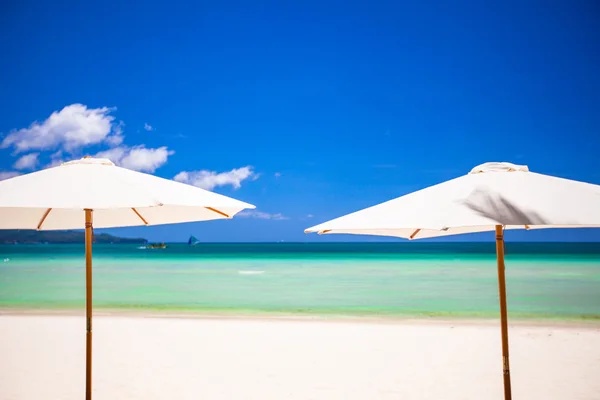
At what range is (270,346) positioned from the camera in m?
8.62

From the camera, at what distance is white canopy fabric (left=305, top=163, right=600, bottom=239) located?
8.05 feet

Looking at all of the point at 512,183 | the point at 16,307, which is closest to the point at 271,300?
the point at 16,307

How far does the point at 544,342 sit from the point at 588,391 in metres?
3.65

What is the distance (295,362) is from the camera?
745 centimetres

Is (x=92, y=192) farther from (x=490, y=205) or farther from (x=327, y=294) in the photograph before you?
(x=327, y=294)

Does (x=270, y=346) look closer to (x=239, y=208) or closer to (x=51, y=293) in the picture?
(x=239, y=208)

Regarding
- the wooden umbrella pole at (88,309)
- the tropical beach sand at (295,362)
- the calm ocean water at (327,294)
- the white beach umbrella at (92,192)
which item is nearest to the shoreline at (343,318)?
the calm ocean water at (327,294)

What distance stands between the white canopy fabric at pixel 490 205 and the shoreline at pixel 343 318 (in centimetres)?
1019

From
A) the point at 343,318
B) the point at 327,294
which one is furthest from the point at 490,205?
the point at 327,294

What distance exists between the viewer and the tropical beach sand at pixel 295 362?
19.7 ft

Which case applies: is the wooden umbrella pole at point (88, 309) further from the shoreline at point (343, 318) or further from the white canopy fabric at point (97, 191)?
the shoreline at point (343, 318)

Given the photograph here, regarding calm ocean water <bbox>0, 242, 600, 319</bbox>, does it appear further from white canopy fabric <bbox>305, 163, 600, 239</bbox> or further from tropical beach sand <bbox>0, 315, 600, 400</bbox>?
white canopy fabric <bbox>305, 163, 600, 239</bbox>

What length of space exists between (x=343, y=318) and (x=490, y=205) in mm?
12148

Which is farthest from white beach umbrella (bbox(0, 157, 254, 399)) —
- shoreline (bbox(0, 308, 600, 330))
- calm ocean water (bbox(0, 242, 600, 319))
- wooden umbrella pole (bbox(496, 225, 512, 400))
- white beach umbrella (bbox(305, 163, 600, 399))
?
calm ocean water (bbox(0, 242, 600, 319))
